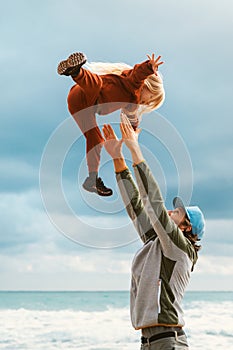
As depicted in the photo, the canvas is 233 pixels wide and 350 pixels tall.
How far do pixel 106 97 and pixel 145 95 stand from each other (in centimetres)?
16

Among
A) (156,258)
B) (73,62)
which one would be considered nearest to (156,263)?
(156,258)

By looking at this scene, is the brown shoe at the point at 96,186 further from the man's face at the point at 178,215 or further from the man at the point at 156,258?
the man's face at the point at 178,215

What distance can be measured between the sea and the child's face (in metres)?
7.75

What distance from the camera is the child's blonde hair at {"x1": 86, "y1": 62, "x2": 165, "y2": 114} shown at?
2391mm

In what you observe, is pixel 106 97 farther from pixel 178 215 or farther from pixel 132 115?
pixel 178 215

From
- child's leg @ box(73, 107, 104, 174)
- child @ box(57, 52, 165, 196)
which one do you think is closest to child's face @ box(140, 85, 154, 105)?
child @ box(57, 52, 165, 196)

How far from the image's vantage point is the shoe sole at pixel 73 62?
7.03ft

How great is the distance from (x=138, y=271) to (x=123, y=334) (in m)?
8.31

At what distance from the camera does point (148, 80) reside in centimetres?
239

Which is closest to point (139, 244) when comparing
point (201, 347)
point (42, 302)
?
point (201, 347)

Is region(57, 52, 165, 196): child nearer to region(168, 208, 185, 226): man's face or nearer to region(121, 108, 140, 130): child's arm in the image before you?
region(121, 108, 140, 130): child's arm

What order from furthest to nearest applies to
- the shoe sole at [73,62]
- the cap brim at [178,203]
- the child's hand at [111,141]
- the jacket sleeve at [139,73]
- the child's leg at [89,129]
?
1. the cap brim at [178,203]
2. the child's hand at [111,141]
3. the child's leg at [89,129]
4. the jacket sleeve at [139,73]
5. the shoe sole at [73,62]

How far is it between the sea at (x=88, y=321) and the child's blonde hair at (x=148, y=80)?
771 cm

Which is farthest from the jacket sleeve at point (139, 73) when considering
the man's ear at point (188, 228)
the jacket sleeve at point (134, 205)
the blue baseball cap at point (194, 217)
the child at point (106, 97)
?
the man's ear at point (188, 228)
